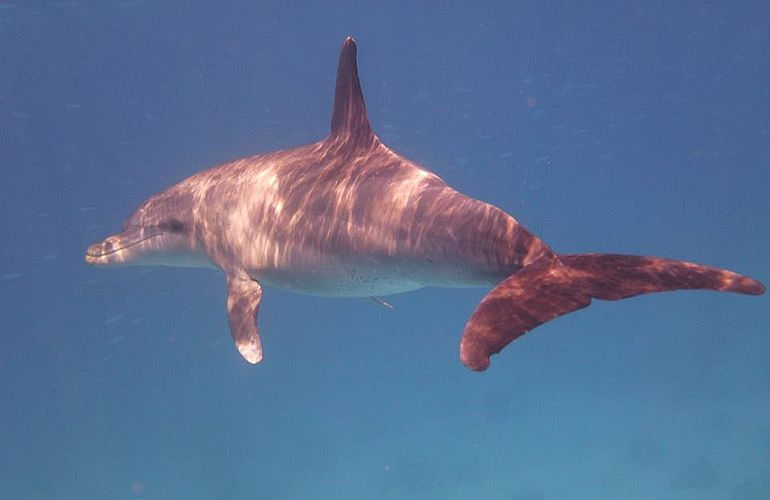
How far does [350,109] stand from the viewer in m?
6.91

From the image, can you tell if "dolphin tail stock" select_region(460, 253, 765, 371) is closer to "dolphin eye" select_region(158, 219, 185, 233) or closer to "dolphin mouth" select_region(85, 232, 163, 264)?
"dolphin eye" select_region(158, 219, 185, 233)

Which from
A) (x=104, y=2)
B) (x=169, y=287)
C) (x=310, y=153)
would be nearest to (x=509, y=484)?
(x=169, y=287)

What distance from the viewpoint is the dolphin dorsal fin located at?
678cm

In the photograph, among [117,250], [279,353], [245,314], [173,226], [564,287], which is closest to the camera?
[564,287]

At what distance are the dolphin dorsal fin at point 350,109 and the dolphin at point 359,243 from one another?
0.04ft

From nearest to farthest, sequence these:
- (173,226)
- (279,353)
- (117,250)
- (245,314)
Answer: (245,314)
(173,226)
(117,250)
(279,353)

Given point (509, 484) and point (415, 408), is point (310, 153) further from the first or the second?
point (415, 408)

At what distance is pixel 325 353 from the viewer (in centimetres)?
3741

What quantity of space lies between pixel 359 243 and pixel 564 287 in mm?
2057

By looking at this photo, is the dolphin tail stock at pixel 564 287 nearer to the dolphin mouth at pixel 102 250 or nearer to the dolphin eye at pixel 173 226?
the dolphin eye at pixel 173 226

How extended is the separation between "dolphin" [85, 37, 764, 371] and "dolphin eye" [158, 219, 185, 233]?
0.6 inches

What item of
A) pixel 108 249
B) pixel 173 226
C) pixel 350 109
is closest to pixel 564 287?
pixel 350 109

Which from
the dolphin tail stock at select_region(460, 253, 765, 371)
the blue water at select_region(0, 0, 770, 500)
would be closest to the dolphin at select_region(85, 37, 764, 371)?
the dolphin tail stock at select_region(460, 253, 765, 371)

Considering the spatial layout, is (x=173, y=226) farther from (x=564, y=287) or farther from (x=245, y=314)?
(x=564, y=287)
